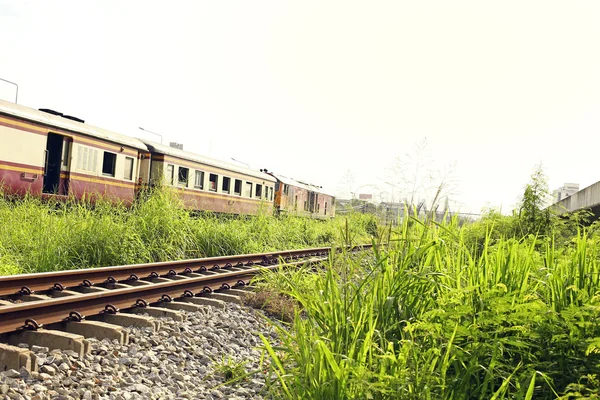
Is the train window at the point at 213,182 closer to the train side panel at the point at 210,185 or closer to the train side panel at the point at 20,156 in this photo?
the train side panel at the point at 210,185

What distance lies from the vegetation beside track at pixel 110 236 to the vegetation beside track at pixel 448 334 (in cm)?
275

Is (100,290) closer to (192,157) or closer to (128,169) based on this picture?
(128,169)

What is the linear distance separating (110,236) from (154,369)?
5081 millimetres

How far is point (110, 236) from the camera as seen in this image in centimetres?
867

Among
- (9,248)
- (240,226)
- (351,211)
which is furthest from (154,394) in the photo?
(240,226)

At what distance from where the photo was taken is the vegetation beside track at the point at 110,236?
25.4ft

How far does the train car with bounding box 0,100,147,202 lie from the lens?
1093 cm

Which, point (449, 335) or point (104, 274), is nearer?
point (449, 335)

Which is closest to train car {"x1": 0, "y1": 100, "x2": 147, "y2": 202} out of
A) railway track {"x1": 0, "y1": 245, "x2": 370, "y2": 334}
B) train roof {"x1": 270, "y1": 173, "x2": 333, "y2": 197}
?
railway track {"x1": 0, "y1": 245, "x2": 370, "y2": 334}

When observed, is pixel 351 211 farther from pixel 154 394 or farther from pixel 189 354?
pixel 154 394

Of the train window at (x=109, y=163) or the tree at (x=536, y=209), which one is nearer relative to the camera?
the tree at (x=536, y=209)

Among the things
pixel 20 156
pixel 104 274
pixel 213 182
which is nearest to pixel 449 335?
pixel 104 274

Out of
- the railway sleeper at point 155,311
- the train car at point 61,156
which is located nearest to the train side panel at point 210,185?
the train car at point 61,156

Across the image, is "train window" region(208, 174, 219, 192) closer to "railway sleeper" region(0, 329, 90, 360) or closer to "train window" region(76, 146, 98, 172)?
"train window" region(76, 146, 98, 172)
